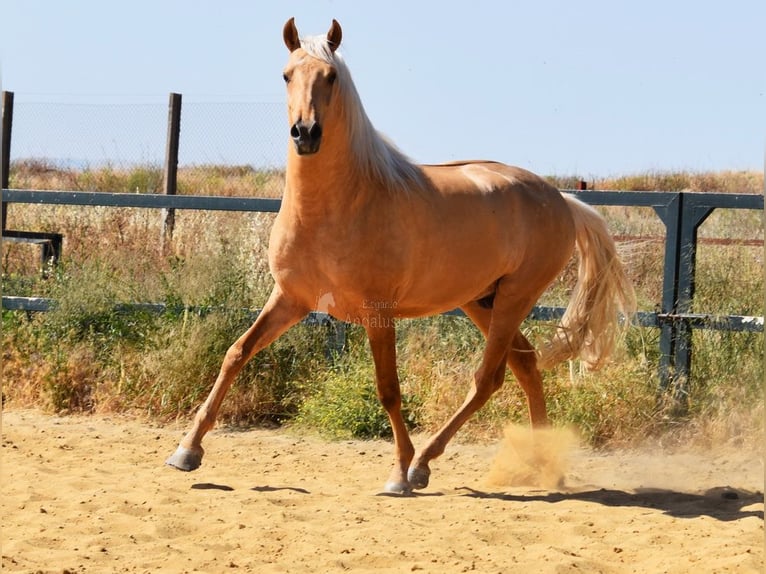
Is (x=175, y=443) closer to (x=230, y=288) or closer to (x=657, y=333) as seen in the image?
(x=230, y=288)

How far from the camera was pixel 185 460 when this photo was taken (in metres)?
5.36

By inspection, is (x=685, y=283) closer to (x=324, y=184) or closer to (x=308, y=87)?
(x=324, y=184)

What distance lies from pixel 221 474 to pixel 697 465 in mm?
2789

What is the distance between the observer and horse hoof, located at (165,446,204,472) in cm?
536

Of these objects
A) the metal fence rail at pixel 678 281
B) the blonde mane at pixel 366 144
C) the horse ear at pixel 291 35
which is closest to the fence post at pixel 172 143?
the metal fence rail at pixel 678 281

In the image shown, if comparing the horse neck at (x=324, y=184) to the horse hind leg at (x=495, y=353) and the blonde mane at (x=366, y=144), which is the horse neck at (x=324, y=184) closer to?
the blonde mane at (x=366, y=144)

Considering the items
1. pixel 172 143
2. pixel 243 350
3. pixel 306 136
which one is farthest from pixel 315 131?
pixel 172 143

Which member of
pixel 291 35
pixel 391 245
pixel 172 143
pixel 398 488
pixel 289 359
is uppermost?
pixel 291 35

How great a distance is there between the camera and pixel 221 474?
559 centimetres

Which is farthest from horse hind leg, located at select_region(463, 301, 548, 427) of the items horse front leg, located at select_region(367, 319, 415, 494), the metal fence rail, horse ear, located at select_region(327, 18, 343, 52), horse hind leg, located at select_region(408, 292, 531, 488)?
horse ear, located at select_region(327, 18, 343, 52)

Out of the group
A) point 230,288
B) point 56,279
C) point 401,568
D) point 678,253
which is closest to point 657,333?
point 678,253

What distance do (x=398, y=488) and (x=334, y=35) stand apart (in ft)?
7.53

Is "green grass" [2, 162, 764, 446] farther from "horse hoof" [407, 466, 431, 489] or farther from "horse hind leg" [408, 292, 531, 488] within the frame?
"horse hoof" [407, 466, 431, 489]

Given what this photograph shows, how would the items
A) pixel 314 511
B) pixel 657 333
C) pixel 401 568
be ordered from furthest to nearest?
pixel 657 333, pixel 314 511, pixel 401 568
